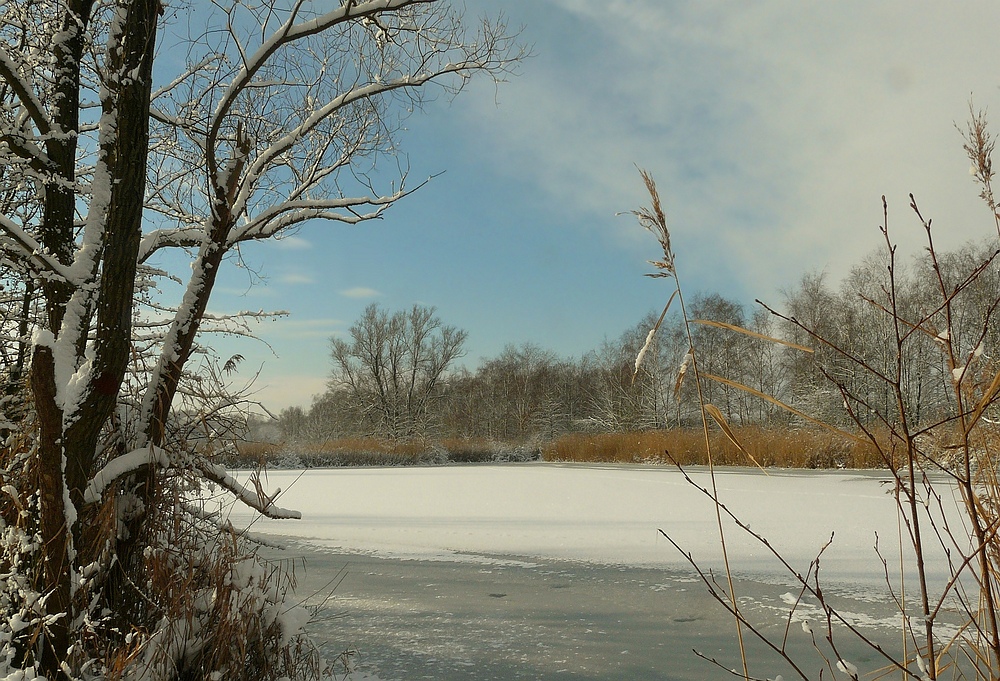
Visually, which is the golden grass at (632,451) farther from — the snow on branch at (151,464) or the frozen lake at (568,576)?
the snow on branch at (151,464)

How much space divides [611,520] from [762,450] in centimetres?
724

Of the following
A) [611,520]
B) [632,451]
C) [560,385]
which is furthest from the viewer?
[560,385]

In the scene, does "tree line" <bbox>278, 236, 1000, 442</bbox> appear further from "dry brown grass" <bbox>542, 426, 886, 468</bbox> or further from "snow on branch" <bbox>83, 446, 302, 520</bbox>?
"snow on branch" <bbox>83, 446, 302, 520</bbox>

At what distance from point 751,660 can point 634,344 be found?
2799 cm

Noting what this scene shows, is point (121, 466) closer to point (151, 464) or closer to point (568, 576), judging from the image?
point (151, 464)

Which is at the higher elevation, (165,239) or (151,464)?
(165,239)

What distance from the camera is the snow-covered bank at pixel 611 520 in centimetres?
550

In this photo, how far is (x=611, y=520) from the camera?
7.26 meters

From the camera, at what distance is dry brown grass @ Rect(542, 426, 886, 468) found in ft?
43.5

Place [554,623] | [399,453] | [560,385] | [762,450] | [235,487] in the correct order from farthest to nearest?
[560,385] < [399,453] < [762,450] < [554,623] < [235,487]

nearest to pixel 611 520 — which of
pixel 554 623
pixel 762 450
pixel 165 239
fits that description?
pixel 554 623

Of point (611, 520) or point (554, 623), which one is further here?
point (611, 520)

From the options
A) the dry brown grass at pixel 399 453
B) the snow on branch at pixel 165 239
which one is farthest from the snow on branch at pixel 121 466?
the dry brown grass at pixel 399 453

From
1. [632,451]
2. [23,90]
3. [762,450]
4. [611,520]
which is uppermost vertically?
[23,90]
